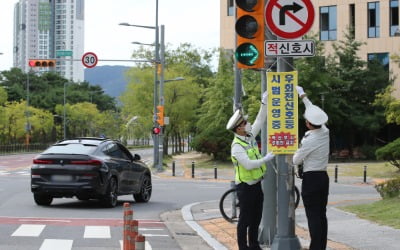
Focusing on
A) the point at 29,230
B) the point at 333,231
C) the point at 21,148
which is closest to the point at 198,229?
the point at 333,231

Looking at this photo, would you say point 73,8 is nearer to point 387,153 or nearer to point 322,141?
point 387,153

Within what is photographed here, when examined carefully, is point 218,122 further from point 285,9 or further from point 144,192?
point 285,9

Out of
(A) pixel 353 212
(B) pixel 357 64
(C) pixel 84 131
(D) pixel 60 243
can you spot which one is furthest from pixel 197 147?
(C) pixel 84 131

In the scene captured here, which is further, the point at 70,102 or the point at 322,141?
the point at 70,102

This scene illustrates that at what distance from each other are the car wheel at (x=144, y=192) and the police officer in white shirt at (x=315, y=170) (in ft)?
35.2

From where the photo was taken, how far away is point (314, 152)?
7.90 meters

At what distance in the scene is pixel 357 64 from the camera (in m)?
50.8

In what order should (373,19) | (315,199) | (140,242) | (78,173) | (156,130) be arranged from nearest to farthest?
(140,242) < (315,199) < (78,173) < (156,130) < (373,19)

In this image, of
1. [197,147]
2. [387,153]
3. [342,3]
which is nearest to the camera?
[387,153]

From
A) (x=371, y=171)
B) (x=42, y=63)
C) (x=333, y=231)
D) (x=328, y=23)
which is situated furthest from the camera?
(x=328, y=23)

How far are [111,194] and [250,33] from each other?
8.11m

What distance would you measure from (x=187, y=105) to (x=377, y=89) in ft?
51.5

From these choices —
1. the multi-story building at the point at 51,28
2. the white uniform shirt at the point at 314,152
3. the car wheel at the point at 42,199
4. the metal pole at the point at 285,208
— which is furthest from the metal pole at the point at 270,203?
the multi-story building at the point at 51,28

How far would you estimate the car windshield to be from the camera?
16.0 meters
